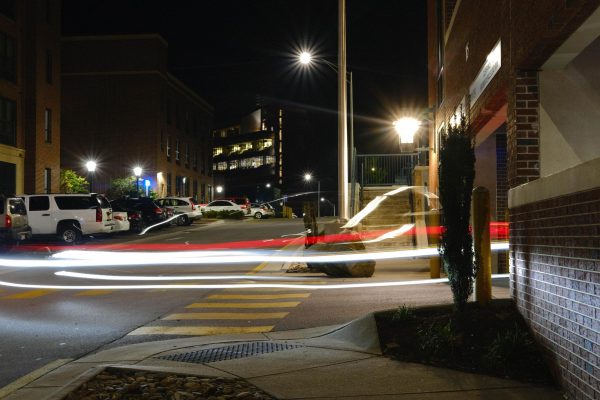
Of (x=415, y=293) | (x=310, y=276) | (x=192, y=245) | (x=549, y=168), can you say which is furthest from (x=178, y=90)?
(x=549, y=168)

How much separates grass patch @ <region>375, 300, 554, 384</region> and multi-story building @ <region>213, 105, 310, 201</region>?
95.3 metres

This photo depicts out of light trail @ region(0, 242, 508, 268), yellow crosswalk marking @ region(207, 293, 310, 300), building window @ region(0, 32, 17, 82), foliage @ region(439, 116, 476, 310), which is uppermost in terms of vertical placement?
building window @ region(0, 32, 17, 82)

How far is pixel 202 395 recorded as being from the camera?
5.53 m

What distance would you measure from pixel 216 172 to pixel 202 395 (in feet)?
354

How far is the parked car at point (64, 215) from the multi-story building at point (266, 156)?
76035 mm

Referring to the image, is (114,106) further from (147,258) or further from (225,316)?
(225,316)

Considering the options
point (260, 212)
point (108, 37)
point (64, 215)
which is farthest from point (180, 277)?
point (108, 37)

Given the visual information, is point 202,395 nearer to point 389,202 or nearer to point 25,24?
point 389,202

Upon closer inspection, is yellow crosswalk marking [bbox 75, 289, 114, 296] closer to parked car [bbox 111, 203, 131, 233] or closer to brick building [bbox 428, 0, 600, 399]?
brick building [bbox 428, 0, 600, 399]

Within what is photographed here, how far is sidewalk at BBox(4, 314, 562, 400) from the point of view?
220 inches

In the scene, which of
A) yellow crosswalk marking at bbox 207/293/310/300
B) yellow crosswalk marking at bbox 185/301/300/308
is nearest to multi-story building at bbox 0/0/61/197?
yellow crosswalk marking at bbox 207/293/310/300

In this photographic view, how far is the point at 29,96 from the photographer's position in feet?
120

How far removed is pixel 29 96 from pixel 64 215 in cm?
1334

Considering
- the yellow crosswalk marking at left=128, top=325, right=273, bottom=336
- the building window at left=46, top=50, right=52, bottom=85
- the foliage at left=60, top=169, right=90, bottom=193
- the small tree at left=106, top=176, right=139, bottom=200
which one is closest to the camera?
the yellow crosswalk marking at left=128, top=325, right=273, bottom=336
